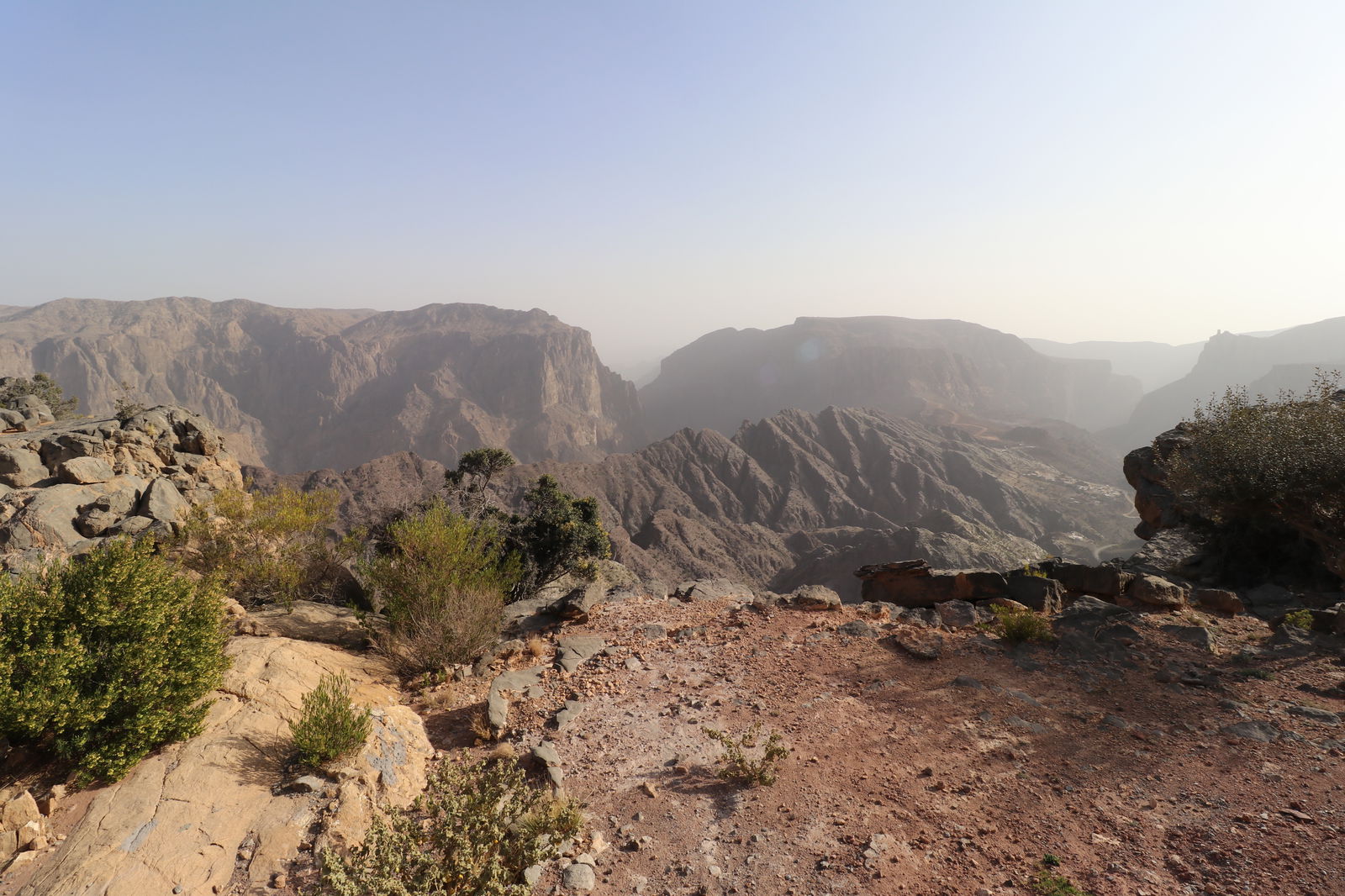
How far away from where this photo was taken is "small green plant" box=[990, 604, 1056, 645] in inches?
392

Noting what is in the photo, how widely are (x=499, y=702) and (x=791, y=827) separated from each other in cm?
412

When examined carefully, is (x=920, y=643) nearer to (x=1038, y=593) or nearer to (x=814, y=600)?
(x=814, y=600)

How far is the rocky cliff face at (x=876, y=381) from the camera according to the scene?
159625 millimetres

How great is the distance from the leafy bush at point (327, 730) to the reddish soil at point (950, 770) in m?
1.60

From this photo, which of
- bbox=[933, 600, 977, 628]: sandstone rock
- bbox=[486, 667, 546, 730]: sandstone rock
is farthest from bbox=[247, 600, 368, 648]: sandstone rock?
bbox=[933, 600, 977, 628]: sandstone rock

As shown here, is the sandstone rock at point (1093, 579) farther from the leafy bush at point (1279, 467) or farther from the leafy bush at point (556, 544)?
the leafy bush at point (556, 544)

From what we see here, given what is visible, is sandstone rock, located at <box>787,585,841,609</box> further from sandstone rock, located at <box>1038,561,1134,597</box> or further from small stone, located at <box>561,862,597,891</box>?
small stone, located at <box>561,862,597,891</box>

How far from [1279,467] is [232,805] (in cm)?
1759

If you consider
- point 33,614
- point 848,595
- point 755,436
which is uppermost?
point 33,614

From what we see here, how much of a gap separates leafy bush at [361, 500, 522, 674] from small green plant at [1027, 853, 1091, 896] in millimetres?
7873

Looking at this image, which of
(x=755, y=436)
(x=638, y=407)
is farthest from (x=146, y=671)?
(x=638, y=407)

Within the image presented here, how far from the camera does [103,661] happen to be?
5.08 m

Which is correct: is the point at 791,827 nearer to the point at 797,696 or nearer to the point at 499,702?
the point at 797,696

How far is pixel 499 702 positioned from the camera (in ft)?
24.4
